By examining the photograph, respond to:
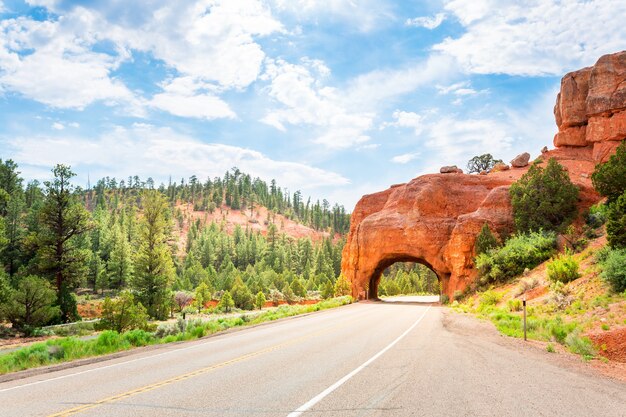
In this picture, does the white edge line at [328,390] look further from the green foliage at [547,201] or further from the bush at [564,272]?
the green foliage at [547,201]

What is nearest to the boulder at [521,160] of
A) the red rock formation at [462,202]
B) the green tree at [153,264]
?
the red rock formation at [462,202]

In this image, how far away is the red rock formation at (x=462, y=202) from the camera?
1432 inches

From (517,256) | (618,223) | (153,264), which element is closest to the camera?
(618,223)

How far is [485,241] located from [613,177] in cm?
1274

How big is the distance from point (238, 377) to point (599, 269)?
16223 millimetres

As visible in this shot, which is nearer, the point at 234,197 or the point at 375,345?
the point at 375,345

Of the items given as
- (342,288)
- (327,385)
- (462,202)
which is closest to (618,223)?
(327,385)

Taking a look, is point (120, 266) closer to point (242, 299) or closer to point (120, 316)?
point (242, 299)

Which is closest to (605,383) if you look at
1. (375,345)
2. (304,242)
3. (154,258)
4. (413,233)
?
(375,345)

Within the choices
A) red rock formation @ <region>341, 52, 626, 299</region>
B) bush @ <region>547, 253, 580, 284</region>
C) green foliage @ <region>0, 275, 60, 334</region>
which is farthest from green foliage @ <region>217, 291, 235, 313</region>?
bush @ <region>547, 253, 580, 284</region>

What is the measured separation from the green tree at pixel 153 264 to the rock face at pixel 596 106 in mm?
41181

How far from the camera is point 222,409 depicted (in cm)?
580

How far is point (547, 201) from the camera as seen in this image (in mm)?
30922

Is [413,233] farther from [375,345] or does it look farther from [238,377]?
[238,377]
